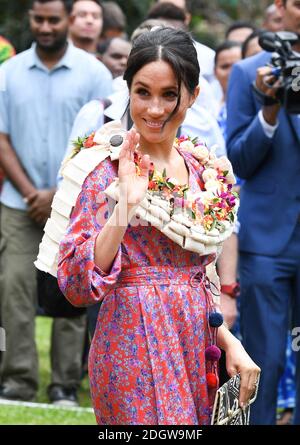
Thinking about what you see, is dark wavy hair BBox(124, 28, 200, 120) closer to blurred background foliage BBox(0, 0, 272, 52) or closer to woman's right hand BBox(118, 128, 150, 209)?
woman's right hand BBox(118, 128, 150, 209)

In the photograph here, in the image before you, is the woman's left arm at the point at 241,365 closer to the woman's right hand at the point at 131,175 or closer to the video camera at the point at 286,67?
the woman's right hand at the point at 131,175

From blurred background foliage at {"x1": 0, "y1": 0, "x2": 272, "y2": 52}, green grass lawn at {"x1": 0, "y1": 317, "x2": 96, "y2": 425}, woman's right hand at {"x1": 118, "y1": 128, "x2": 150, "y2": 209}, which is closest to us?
woman's right hand at {"x1": 118, "y1": 128, "x2": 150, "y2": 209}

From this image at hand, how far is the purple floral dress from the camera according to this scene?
3896mm

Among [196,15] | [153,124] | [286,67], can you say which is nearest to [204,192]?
[153,124]

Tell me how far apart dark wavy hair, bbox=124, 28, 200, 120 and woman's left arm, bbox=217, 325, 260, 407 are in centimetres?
83

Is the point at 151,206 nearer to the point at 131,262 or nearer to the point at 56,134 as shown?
the point at 131,262

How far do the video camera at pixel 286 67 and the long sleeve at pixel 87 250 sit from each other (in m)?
2.01

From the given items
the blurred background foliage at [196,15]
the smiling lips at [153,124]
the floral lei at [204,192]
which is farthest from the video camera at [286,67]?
the blurred background foliage at [196,15]

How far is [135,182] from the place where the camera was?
369 centimetres

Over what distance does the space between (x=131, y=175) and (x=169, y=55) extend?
0.52m

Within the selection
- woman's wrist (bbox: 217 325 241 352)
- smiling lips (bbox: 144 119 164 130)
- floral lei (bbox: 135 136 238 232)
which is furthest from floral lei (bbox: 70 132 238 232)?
woman's wrist (bbox: 217 325 241 352)

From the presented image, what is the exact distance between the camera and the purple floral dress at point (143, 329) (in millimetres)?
3896

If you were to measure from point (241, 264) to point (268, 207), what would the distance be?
35 centimetres


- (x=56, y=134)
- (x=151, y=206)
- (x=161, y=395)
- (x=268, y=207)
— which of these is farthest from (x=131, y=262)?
(x=56, y=134)
